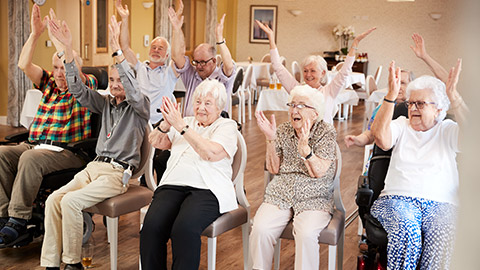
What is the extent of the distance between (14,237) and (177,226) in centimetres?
120

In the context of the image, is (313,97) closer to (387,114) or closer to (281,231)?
(387,114)

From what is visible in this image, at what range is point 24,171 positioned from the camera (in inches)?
127

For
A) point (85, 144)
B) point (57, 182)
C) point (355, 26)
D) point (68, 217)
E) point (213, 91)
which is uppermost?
point (355, 26)

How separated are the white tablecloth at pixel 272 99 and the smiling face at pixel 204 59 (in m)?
3.70

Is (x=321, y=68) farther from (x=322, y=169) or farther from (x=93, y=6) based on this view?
(x=93, y=6)

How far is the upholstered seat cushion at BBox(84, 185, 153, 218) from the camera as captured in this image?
302 cm

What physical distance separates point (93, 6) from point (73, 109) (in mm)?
5998

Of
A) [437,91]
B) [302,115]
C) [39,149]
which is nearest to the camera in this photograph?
[437,91]

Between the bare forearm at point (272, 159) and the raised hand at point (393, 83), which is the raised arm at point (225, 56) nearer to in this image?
the bare forearm at point (272, 159)

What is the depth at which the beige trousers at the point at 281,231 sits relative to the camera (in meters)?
2.62

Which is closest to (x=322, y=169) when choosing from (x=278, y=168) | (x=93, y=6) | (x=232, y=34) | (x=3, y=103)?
(x=278, y=168)

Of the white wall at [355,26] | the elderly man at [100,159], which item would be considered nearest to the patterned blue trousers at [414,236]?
the elderly man at [100,159]

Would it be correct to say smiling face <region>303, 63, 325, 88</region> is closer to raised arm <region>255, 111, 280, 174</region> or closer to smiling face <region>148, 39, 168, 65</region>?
raised arm <region>255, 111, 280, 174</region>

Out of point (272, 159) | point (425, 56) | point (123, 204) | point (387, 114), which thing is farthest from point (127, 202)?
point (425, 56)
